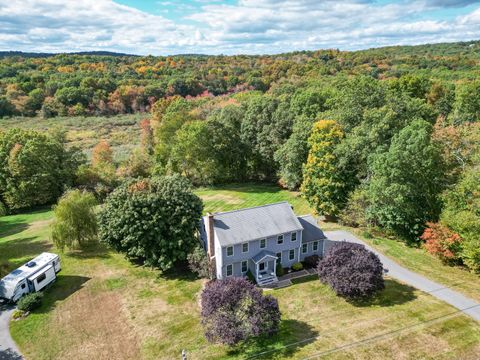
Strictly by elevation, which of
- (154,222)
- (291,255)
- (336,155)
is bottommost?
(291,255)

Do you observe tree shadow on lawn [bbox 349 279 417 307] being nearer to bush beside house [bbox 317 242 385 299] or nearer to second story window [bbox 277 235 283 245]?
bush beside house [bbox 317 242 385 299]

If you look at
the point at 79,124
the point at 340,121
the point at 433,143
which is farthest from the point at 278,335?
the point at 79,124

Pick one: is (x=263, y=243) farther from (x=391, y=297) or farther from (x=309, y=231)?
(x=391, y=297)

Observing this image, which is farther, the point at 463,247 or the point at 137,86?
the point at 137,86

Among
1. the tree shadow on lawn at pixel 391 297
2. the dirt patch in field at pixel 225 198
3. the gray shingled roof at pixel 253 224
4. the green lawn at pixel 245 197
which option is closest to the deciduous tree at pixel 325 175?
the green lawn at pixel 245 197

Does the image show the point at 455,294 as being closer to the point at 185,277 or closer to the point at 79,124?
the point at 185,277

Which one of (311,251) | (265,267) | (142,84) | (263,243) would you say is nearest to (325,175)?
(311,251)

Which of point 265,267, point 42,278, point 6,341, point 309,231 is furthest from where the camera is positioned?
point 309,231
